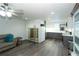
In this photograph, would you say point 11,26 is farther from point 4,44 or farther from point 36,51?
point 36,51

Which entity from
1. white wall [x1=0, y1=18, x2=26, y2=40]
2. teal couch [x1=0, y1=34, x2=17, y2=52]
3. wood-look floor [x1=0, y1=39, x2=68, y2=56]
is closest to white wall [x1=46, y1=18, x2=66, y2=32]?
white wall [x1=0, y1=18, x2=26, y2=40]

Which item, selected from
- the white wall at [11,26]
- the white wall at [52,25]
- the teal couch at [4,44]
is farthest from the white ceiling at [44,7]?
the white wall at [52,25]

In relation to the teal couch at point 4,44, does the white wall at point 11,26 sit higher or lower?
higher

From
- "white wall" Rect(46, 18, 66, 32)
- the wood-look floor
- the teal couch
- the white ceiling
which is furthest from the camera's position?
"white wall" Rect(46, 18, 66, 32)

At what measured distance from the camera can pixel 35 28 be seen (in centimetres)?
603

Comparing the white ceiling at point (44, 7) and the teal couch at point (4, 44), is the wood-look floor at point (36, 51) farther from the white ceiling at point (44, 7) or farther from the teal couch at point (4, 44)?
the white ceiling at point (44, 7)

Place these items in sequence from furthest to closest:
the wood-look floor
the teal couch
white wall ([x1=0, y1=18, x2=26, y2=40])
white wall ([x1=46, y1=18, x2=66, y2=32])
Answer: white wall ([x1=46, y1=18, x2=66, y2=32]) < white wall ([x1=0, y1=18, x2=26, y2=40]) < the teal couch < the wood-look floor

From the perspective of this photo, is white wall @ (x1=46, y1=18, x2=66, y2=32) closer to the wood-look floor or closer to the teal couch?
the wood-look floor

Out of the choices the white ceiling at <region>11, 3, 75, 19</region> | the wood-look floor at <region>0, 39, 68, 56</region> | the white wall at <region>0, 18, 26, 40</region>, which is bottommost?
the wood-look floor at <region>0, 39, 68, 56</region>

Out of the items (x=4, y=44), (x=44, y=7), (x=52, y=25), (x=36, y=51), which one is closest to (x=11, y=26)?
(x=4, y=44)

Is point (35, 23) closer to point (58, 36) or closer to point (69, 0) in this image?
point (58, 36)

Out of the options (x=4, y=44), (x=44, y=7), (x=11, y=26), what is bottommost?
(x=4, y=44)

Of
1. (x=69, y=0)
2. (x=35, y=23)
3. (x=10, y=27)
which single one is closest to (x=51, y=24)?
(x=35, y=23)

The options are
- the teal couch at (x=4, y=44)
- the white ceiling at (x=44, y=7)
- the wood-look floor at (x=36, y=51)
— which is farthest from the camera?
the teal couch at (x=4, y=44)
